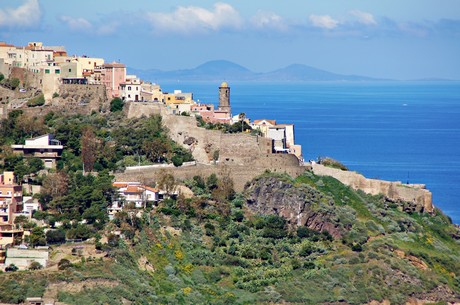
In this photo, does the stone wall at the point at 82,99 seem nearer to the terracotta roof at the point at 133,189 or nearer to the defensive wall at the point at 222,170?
the defensive wall at the point at 222,170

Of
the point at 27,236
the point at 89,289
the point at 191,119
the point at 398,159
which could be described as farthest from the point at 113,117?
the point at 398,159

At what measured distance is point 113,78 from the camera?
64.5 metres

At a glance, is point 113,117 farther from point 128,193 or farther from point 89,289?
point 89,289

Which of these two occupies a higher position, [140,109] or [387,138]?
[140,109]

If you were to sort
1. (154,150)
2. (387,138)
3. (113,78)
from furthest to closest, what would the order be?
1. (387,138)
2. (113,78)
3. (154,150)

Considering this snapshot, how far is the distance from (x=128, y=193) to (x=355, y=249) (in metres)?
8.76

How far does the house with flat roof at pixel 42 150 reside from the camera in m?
57.5

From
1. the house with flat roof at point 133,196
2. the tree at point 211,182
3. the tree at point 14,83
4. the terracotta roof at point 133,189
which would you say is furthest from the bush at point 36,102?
the tree at point 211,182

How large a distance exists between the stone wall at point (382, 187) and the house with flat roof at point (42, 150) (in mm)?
10561

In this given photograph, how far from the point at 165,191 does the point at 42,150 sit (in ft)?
18.8

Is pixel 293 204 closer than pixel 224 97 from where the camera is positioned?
Yes

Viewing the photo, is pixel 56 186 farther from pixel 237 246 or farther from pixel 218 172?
pixel 237 246

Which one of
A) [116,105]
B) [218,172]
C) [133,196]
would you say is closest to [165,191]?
[133,196]

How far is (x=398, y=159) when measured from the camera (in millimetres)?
93125
